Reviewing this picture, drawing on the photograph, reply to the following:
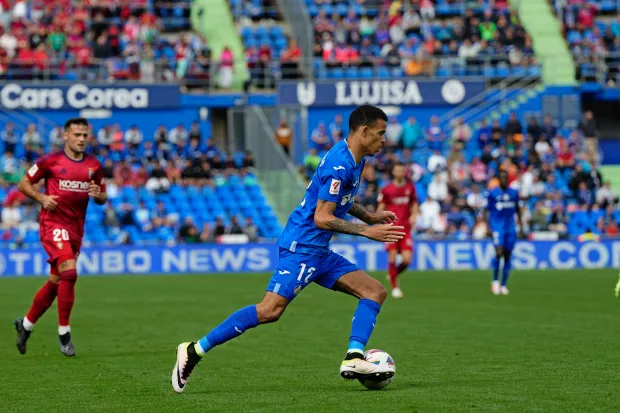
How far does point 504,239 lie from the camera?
2284 centimetres

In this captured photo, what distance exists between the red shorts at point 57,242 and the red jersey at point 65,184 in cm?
6

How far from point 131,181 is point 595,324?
20.8 metres

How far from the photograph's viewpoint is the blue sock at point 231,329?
9.50m

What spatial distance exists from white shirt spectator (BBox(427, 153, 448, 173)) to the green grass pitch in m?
12.9

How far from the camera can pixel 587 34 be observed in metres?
42.1

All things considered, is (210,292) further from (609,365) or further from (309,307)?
(609,365)

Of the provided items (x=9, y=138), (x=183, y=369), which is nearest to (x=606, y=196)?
(x=9, y=138)

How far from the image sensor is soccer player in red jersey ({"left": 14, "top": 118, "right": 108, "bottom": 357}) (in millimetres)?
12695

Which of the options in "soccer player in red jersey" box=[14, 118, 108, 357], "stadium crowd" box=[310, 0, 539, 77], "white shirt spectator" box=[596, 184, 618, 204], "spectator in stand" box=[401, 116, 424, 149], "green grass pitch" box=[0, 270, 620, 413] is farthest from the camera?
"stadium crowd" box=[310, 0, 539, 77]

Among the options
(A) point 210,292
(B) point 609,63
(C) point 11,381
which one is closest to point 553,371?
(C) point 11,381

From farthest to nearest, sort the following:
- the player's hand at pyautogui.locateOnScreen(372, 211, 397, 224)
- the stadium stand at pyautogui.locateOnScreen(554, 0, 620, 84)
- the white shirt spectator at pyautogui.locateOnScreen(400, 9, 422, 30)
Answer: the white shirt spectator at pyautogui.locateOnScreen(400, 9, 422, 30), the stadium stand at pyautogui.locateOnScreen(554, 0, 620, 84), the player's hand at pyautogui.locateOnScreen(372, 211, 397, 224)

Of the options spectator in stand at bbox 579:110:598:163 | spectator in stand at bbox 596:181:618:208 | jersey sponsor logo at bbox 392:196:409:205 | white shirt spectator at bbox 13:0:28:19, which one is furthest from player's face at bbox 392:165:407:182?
white shirt spectator at bbox 13:0:28:19

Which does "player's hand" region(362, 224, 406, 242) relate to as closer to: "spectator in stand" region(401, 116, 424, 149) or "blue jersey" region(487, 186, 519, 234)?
"blue jersey" region(487, 186, 519, 234)

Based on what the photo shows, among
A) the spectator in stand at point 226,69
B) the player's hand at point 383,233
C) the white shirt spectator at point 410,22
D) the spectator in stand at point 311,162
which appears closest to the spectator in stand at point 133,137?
the spectator in stand at point 226,69
